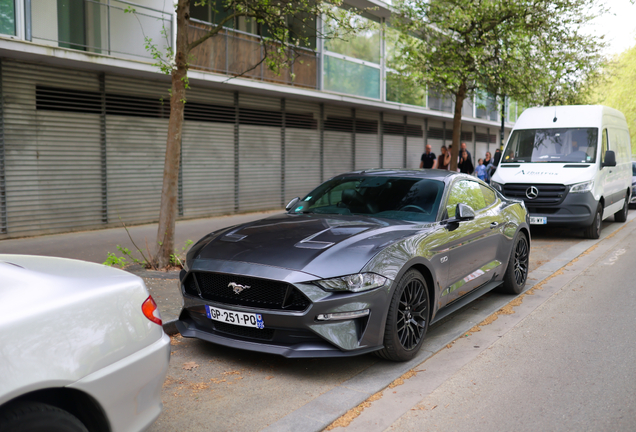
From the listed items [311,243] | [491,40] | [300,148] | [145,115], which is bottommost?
[311,243]

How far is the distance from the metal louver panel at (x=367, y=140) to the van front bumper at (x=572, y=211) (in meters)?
9.61

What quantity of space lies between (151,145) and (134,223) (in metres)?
1.87

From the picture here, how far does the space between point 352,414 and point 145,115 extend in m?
10.9

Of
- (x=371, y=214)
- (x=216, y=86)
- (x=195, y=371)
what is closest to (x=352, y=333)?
(x=195, y=371)

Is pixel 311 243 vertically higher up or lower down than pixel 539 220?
higher up

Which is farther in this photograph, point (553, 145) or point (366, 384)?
point (553, 145)

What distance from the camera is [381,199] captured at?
5504 mm

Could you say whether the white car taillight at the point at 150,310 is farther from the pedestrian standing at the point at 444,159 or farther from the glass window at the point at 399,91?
the pedestrian standing at the point at 444,159

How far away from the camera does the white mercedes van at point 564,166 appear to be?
1107 cm

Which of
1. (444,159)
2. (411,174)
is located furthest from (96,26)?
(444,159)

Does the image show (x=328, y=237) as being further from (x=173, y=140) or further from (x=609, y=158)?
(x=609, y=158)

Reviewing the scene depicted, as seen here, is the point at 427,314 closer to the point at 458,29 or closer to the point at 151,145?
the point at 151,145

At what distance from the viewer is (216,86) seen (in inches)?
560

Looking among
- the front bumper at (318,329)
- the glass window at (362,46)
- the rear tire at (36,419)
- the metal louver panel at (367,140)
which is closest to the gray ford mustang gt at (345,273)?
the front bumper at (318,329)
